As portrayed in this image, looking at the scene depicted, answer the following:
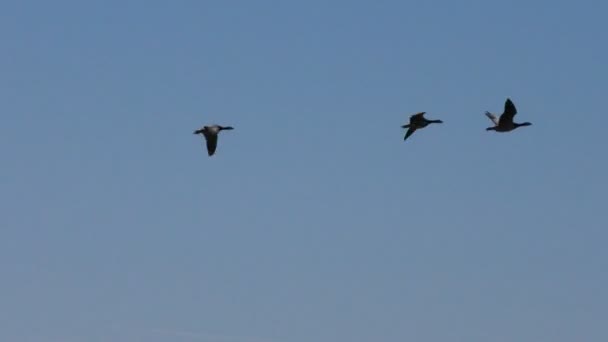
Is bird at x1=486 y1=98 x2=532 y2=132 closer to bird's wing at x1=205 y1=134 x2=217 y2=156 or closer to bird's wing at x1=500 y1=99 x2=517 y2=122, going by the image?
bird's wing at x1=500 y1=99 x2=517 y2=122

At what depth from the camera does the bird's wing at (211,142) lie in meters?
126

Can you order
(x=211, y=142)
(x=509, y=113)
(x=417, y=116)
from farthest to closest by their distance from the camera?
(x=417, y=116)
(x=211, y=142)
(x=509, y=113)

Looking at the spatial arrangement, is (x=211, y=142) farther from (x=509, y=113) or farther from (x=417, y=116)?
(x=509, y=113)

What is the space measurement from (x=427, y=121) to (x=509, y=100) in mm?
13355

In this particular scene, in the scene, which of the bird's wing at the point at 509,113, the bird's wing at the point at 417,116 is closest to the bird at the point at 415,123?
the bird's wing at the point at 417,116

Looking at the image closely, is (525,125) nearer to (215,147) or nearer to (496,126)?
(496,126)

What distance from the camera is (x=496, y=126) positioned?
12231cm

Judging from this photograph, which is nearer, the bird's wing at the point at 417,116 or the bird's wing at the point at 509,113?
the bird's wing at the point at 509,113

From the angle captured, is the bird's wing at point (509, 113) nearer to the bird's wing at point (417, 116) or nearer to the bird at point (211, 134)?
the bird's wing at point (417, 116)

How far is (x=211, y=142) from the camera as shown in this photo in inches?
4995

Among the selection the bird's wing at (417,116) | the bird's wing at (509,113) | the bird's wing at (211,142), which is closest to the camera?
the bird's wing at (509,113)

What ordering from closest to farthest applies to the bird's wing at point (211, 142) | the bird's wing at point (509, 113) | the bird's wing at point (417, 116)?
the bird's wing at point (509, 113) < the bird's wing at point (211, 142) < the bird's wing at point (417, 116)

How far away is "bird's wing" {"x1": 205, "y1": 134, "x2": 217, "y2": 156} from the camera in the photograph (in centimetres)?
12581

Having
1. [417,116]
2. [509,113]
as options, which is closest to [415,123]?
[417,116]
